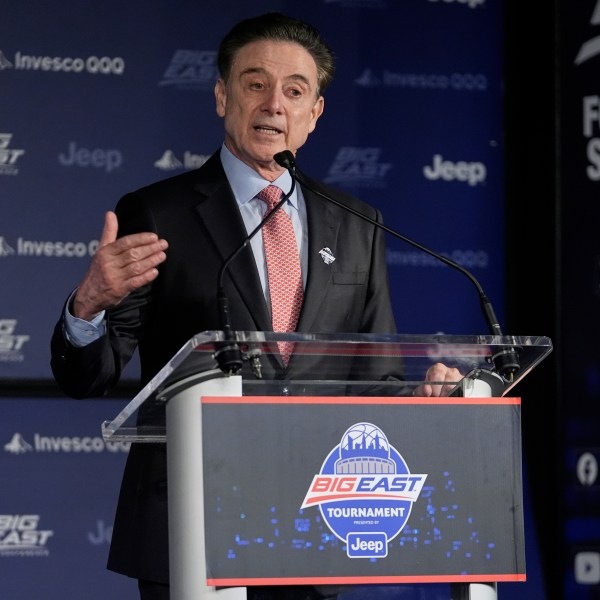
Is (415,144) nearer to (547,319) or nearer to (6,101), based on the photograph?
(547,319)

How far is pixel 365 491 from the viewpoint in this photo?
166 centimetres

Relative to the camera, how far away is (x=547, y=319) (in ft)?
14.8

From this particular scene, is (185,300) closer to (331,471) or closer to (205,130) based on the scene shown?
(331,471)

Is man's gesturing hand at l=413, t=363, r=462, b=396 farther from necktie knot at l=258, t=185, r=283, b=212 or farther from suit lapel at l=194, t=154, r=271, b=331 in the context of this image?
necktie knot at l=258, t=185, r=283, b=212

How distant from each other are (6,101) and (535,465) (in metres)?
2.30

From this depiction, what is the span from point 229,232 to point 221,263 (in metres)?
0.07

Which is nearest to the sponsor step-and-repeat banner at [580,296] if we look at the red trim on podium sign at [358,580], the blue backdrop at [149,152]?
the blue backdrop at [149,152]

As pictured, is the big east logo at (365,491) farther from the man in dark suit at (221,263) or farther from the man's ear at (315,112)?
the man's ear at (315,112)

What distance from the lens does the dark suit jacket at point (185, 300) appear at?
6.81 ft

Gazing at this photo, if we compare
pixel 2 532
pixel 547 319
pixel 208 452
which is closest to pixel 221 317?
pixel 208 452

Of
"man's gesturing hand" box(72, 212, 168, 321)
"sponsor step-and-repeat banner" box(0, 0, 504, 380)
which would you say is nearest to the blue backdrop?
"sponsor step-and-repeat banner" box(0, 0, 504, 380)

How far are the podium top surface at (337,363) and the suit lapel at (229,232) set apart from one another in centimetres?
41

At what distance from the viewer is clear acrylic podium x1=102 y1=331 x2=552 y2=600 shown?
5.30ft

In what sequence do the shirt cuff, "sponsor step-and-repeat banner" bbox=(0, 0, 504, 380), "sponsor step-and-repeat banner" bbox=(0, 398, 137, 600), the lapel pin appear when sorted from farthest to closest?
"sponsor step-and-repeat banner" bbox=(0, 0, 504, 380)
"sponsor step-and-repeat banner" bbox=(0, 398, 137, 600)
the lapel pin
the shirt cuff
